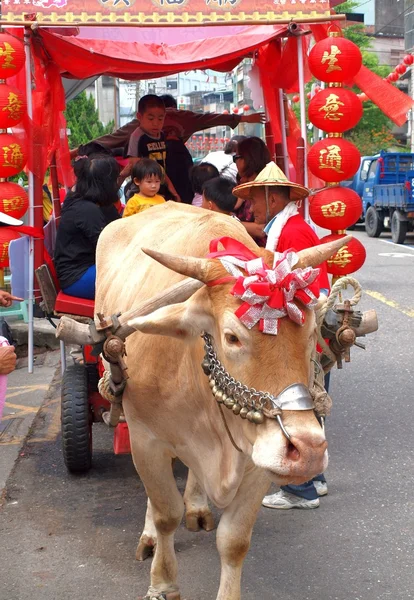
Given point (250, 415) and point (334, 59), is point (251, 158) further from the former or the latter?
point (250, 415)

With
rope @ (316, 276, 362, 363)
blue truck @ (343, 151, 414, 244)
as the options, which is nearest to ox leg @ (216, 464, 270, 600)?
rope @ (316, 276, 362, 363)

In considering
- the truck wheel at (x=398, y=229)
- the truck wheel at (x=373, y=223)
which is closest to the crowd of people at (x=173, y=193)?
the truck wheel at (x=398, y=229)

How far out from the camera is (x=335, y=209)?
216 inches

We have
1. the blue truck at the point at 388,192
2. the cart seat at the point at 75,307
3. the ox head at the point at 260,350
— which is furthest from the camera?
the blue truck at the point at 388,192

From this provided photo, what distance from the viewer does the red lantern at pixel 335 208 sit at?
5484 mm

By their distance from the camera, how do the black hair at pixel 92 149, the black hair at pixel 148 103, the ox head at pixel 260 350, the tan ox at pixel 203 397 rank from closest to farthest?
the ox head at pixel 260 350, the tan ox at pixel 203 397, the black hair at pixel 148 103, the black hair at pixel 92 149

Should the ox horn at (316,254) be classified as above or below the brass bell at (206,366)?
above

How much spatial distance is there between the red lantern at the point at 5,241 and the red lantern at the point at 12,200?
0.49ft

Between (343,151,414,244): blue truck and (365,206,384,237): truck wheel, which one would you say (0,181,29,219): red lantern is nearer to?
(343,151,414,244): blue truck

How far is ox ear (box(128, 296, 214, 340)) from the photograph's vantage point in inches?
114

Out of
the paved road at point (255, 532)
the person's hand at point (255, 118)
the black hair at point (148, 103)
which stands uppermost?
the black hair at point (148, 103)

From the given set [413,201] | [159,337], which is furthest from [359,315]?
[413,201]

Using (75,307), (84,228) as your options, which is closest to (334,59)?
(84,228)

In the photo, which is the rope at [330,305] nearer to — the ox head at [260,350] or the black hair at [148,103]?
the ox head at [260,350]
